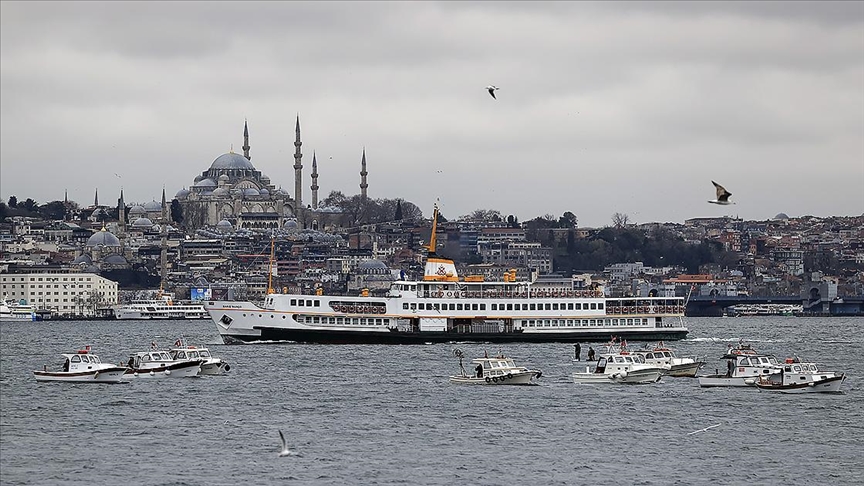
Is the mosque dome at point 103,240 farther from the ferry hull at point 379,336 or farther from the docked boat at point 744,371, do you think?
the docked boat at point 744,371

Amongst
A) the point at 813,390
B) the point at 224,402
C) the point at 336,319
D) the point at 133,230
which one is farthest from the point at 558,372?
the point at 133,230

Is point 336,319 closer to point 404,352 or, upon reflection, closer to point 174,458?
point 404,352

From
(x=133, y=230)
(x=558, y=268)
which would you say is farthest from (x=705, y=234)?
(x=133, y=230)

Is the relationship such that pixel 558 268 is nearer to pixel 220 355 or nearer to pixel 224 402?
pixel 220 355

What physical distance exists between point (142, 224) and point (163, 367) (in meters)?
157

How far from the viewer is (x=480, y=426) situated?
31031 millimetres

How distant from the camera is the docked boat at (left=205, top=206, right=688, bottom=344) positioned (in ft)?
188

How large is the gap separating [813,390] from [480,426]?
930 centimetres

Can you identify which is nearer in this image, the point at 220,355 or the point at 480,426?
the point at 480,426

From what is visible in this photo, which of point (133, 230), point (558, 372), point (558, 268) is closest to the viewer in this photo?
point (558, 372)

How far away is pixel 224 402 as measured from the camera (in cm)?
3538

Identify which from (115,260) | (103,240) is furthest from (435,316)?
(103,240)

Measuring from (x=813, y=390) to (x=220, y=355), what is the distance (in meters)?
21.2

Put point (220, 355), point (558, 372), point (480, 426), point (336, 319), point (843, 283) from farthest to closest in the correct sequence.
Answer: point (843, 283)
point (336, 319)
point (220, 355)
point (558, 372)
point (480, 426)
